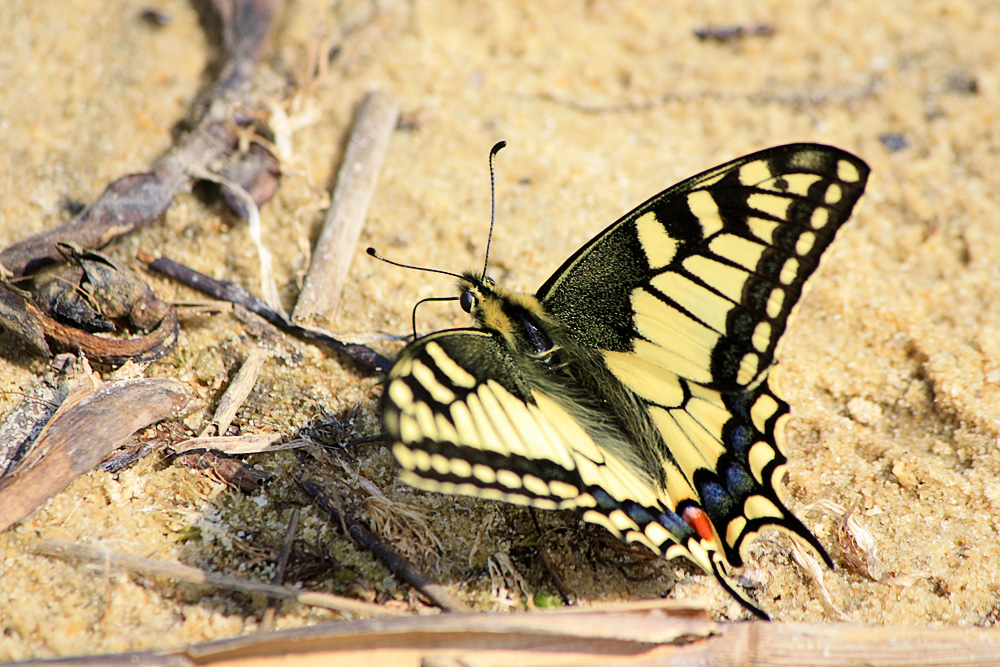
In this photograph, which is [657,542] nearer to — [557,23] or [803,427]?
[803,427]

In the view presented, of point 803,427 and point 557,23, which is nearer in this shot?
point 803,427

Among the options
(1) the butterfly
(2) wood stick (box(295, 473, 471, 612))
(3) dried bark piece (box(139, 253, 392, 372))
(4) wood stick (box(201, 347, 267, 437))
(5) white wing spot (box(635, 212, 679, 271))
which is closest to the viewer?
(1) the butterfly

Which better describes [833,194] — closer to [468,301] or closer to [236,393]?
[468,301]

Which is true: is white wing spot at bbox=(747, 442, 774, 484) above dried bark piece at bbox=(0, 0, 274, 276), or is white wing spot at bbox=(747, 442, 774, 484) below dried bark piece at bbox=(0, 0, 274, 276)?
below

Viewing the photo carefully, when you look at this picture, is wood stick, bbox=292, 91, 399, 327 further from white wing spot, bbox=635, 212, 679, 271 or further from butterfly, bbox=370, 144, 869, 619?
white wing spot, bbox=635, 212, 679, 271

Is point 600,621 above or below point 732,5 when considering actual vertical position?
below

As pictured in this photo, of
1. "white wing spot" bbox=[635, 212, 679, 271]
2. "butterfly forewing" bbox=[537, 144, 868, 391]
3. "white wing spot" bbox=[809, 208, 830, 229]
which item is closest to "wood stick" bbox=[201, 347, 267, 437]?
"butterfly forewing" bbox=[537, 144, 868, 391]

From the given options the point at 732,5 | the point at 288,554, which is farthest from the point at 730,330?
the point at 732,5
